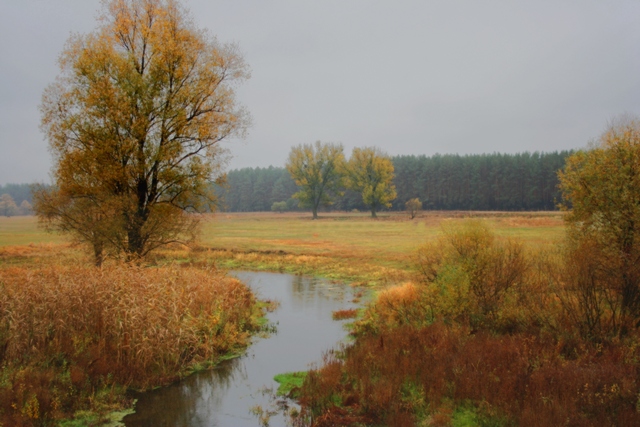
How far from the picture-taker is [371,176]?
10219cm

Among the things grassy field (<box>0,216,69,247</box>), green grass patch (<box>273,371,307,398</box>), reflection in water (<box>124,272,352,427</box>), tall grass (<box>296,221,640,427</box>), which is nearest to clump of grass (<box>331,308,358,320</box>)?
reflection in water (<box>124,272,352,427</box>)

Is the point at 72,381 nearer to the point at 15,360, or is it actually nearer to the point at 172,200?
the point at 15,360

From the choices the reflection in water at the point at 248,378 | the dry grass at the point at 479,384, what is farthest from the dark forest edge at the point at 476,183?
the dry grass at the point at 479,384

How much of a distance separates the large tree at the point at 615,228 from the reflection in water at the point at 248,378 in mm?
8387

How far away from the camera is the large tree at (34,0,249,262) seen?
22.5m

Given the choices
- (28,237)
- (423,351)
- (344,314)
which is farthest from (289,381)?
(28,237)

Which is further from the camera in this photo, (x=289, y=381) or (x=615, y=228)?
(x=615, y=228)

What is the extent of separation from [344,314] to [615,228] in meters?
10.9

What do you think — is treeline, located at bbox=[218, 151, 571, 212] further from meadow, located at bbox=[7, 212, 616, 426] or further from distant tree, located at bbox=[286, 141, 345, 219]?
meadow, located at bbox=[7, 212, 616, 426]

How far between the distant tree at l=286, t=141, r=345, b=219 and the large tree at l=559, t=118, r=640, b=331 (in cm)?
8600

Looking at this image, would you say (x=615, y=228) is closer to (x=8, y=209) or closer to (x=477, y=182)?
(x=477, y=182)

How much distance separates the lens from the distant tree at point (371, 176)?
9819cm

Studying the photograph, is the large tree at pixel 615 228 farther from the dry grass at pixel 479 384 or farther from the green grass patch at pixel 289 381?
the green grass patch at pixel 289 381

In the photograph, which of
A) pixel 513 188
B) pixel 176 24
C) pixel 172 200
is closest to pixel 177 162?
pixel 172 200
